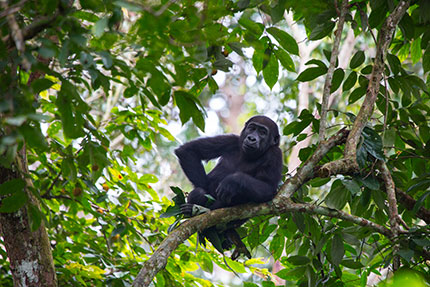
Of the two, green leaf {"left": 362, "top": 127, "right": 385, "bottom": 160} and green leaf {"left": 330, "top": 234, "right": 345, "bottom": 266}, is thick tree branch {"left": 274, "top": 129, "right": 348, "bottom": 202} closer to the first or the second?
green leaf {"left": 362, "top": 127, "right": 385, "bottom": 160}

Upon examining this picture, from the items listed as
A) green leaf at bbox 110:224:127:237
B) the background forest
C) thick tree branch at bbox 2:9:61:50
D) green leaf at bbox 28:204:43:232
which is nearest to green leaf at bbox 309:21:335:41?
the background forest

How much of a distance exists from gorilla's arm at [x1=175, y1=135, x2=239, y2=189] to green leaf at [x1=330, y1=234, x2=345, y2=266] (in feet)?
6.83

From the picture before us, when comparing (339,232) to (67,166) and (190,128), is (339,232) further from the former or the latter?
(190,128)

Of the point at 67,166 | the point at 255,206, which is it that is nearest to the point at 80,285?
the point at 67,166

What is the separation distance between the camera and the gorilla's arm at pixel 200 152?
5238mm

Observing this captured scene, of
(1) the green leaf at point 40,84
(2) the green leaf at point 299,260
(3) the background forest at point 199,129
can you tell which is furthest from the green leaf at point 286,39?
(1) the green leaf at point 40,84

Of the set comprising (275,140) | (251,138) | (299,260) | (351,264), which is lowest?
(351,264)

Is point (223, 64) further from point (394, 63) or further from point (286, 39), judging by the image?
point (394, 63)

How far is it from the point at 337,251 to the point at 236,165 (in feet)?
7.66

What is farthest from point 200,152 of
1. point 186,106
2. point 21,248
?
point 186,106

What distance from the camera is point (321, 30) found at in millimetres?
3734

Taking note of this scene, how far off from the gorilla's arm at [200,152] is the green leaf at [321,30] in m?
2.10

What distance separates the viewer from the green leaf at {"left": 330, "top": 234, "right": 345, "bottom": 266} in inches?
131

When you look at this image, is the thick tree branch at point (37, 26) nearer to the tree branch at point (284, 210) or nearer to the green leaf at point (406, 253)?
the tree branch at point (284, 210)
